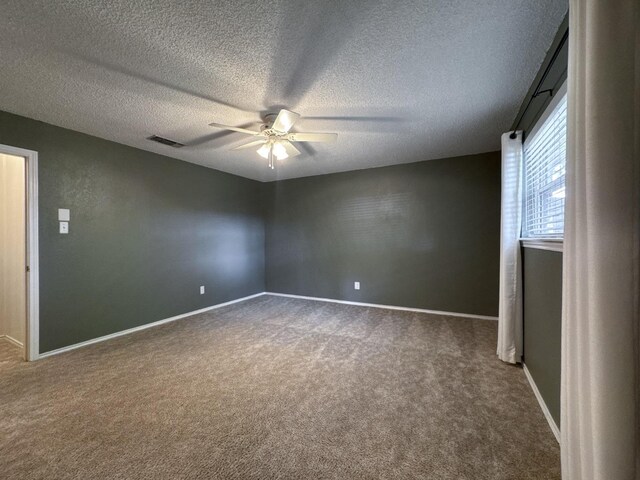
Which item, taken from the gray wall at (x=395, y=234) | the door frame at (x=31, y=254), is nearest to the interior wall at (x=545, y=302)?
the gray wall at (x=395, y=234)

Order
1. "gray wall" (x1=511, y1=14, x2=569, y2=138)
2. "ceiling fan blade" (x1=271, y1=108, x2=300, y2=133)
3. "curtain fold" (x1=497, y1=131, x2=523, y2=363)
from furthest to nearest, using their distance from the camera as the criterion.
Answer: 1. "curtain fold" (x1=497, y1=131, x2=523, y2=363)
2. "ceiling fan blade" (x1=271, y1=108, x2=300, y2=133)
3. "gray wall" (x1=511, y1=14, x2=569, y2=138)

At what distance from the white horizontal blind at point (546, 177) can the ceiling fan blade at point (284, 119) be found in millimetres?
1690

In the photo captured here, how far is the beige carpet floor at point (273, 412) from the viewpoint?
1.31 m

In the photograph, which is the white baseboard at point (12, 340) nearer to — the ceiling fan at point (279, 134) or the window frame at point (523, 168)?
the ceiling fan at point (279, 134)

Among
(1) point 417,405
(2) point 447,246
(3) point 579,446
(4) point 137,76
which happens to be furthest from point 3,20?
(2) point 447,246

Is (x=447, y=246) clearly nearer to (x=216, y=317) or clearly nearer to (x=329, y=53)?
(x=329, y=53)

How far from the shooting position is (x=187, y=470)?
1.27m

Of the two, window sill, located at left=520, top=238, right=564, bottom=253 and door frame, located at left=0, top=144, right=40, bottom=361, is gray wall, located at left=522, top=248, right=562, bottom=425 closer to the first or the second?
window sill, located at left=520, top=238, right=564, bottom=253

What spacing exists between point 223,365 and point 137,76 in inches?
94.6

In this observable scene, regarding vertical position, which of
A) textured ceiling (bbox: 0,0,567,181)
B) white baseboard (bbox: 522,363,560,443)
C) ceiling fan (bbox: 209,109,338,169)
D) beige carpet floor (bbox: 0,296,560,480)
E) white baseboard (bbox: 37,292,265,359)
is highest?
textured ceiling (bbox: 0,0,567,181)

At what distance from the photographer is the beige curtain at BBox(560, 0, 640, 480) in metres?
0.72

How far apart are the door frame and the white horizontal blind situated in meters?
4.18

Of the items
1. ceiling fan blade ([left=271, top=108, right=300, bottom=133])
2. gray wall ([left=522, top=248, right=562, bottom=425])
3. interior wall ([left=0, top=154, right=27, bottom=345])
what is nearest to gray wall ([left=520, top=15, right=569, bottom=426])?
gray wall ([left=522, top=248, right=562, bottom=425])

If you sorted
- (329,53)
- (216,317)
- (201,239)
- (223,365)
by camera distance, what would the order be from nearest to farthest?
1. (329,53)
2. (223,365)
3. (216,317)
4. (201,239)
